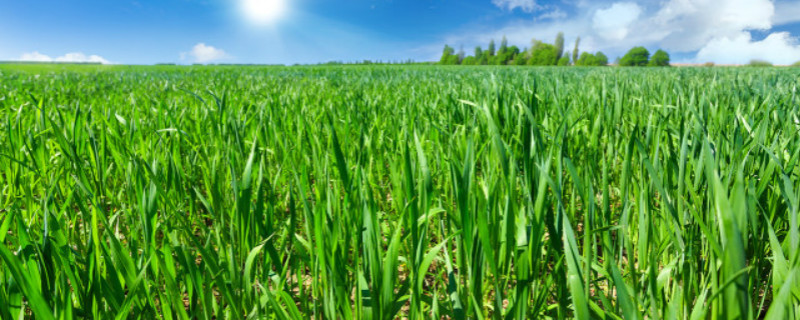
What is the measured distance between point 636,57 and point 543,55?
1485 centimetres

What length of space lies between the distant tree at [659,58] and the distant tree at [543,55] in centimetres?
1484

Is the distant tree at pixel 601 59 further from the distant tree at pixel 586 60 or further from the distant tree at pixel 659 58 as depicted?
the distant tree at pixel 659 58

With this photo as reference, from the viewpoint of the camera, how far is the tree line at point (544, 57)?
7125 centimetres

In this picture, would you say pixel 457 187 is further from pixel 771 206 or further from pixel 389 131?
pixel 389 131

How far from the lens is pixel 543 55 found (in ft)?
245

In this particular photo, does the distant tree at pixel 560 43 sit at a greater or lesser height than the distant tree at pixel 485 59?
greater

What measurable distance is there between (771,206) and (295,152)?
1678 mm

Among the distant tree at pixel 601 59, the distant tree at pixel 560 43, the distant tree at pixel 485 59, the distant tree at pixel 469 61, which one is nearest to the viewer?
the distant tree at pixel 601 59

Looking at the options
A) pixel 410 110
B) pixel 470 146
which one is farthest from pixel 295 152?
pixel 470 146

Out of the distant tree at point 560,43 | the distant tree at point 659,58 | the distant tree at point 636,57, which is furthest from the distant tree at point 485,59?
the distant tree at point 659,58

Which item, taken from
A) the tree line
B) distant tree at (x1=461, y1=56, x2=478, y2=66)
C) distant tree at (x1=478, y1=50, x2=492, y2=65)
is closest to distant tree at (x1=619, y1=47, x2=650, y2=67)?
the tree line

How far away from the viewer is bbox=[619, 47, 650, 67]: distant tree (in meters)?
71.2

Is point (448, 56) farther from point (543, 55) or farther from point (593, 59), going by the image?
point (593, 59)

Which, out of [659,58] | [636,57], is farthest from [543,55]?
[659,58]
